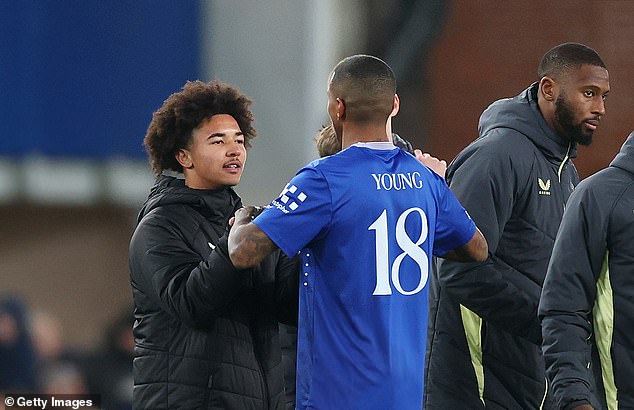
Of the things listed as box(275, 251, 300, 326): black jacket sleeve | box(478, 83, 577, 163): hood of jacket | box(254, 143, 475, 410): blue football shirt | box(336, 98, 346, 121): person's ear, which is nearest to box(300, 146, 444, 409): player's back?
box(254, 143, 475, 410): blue football shirt

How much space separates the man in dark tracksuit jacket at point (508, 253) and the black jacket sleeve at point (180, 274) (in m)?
0.87

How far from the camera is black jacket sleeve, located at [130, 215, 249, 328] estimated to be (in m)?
3.21

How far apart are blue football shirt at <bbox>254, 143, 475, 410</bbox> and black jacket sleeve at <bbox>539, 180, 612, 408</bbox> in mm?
424

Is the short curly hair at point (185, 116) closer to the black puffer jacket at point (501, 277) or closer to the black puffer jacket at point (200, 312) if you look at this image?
the black puffer jacket at point (200, 312)

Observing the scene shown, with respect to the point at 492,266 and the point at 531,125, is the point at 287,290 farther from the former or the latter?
the point at 531,125

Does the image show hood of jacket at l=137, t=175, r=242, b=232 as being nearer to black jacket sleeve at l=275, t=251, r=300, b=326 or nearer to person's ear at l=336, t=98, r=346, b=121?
black jacket sleeve at l=275, t=251, r=300, b=326

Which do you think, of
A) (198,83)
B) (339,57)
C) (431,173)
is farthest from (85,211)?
(431,173)

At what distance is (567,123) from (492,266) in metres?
0.55

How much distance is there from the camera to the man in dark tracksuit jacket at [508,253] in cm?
391

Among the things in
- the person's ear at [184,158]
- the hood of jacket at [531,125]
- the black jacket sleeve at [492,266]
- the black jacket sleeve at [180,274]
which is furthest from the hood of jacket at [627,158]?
the person's ear at [184,158]

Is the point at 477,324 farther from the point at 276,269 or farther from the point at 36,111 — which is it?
the point at 36,111

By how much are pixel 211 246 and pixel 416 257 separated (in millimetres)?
627

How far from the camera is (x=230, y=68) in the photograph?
7.27 metres

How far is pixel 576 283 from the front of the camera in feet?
11.0
